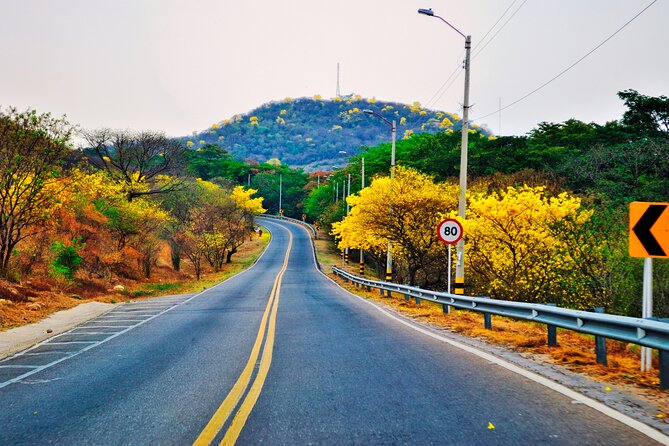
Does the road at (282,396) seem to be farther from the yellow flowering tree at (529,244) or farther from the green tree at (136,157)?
the green tree at (136,157)

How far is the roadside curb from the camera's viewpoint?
10.7m

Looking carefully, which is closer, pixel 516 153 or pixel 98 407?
pixel 98 407

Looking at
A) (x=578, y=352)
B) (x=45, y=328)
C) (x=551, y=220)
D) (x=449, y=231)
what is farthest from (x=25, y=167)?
(x=551, y=220)

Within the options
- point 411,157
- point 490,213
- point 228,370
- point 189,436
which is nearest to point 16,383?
point 228,370

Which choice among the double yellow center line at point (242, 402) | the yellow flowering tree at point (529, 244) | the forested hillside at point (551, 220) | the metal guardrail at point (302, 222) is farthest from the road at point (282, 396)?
the metal guardrail at point (302, 222)

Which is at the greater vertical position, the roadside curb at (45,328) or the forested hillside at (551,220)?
the forested hillside at (551,220)

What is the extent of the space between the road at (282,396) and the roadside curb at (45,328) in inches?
45.5

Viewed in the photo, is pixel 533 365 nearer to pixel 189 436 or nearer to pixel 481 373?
pixel 481 373

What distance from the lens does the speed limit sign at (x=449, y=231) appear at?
14758mm

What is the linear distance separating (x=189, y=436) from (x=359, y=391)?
210cm

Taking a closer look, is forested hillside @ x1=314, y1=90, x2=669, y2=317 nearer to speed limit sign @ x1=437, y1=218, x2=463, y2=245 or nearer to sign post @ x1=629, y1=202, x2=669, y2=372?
speed limit sign @ x1=437, y1=218, x2=463, y2=245

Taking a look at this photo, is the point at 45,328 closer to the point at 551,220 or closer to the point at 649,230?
the point at 649,230

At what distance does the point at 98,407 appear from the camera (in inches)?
215

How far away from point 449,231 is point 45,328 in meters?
11.4
